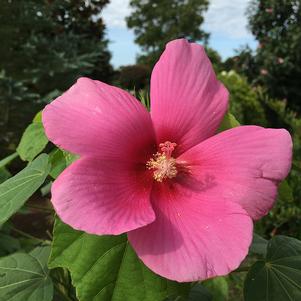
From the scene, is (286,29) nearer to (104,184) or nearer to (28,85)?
(28,85)

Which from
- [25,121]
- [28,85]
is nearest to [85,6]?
[28,85]

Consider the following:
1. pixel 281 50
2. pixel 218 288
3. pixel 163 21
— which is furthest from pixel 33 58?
pixel 163 21

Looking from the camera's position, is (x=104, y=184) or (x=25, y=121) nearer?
(x=104, y=184)

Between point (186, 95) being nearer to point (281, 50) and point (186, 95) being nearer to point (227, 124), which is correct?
point (227, 124)

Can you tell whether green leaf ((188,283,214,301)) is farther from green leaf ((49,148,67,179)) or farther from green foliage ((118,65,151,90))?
green foliage ((118,65,151,90))

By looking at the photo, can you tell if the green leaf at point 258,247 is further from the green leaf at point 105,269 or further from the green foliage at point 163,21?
the green foliage at point 163,21

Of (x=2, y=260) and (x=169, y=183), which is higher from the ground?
(x=169, y=183)

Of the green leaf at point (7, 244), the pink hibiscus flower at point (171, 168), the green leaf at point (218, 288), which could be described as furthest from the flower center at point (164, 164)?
the green leaf at point (7, 244)
